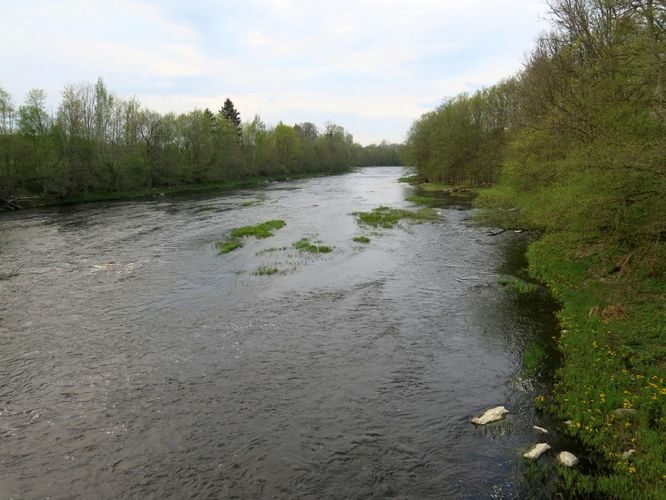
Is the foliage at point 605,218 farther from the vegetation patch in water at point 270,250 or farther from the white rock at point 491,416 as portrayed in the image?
the vegetation patch in water at point 270,250

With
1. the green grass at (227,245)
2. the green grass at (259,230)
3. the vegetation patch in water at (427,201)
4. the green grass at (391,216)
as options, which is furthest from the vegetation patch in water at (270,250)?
the vegetation patch in water at (427,201)

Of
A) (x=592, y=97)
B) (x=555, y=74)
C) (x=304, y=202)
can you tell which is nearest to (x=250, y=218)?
(x=304, y=202)

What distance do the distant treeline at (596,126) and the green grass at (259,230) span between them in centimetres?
1717

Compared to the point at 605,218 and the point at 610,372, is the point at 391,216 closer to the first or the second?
the point at 605,218

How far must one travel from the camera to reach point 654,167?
42.3 ft

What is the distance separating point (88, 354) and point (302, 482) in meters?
9.46

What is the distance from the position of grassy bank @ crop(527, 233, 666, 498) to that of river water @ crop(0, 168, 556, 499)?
3.46ft

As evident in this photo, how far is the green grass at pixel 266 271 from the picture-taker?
24344mm

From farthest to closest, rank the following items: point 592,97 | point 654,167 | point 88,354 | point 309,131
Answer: point 309,131 → point 592,97 → point 88,354 → point 654,167

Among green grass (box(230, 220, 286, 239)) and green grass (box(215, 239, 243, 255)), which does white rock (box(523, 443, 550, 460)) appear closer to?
green grass (box(215, 239, 243, 255))

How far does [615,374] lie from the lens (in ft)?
39.5

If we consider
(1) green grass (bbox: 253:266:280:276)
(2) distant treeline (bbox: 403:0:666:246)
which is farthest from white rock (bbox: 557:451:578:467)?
(1) green grass (bbox: 253:266:280:276)

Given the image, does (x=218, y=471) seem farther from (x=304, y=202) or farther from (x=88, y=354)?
(x=304, y=202)

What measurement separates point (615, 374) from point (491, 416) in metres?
3.86
